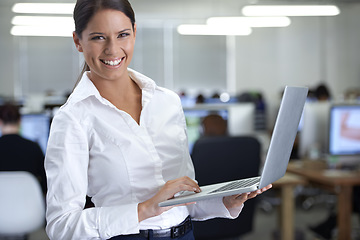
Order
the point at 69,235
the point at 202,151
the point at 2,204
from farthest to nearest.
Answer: the point at 2,204 → the point at 202,151 → the point at 69,235

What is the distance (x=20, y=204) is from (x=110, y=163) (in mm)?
1956

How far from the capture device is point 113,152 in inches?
48.9

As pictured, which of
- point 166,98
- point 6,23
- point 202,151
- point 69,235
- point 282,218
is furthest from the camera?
point 6,23

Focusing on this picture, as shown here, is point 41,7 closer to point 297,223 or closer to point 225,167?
point 297,223

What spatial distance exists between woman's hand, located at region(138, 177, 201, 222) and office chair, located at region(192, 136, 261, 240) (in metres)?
1.56

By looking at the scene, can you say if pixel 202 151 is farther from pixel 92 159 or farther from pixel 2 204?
pixel 92 159

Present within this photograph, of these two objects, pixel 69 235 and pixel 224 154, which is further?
pixel 224 154

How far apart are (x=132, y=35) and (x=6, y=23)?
10.5m

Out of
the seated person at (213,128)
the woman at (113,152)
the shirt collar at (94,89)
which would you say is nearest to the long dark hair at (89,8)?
the woman at (113,152)

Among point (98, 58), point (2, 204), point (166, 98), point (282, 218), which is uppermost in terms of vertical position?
point (98, 58)

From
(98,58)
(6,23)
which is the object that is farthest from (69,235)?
(6,23)

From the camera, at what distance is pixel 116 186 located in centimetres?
124

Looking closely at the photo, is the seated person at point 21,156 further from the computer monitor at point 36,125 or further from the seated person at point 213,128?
the seated person at point 213,128

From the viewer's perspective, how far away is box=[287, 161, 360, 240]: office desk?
330cm
